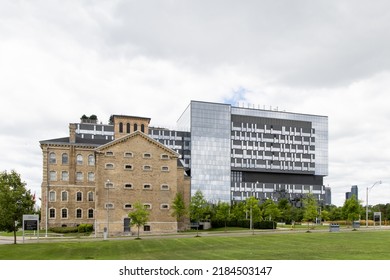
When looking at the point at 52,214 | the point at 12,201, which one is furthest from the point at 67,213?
the point at 12,201

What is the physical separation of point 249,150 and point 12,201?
334ft

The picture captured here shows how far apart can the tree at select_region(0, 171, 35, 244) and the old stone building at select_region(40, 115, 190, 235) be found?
613 inches

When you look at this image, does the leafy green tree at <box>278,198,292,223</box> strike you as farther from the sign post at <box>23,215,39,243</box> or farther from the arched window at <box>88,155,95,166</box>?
the sign post at <box>23,215,39,243</box>

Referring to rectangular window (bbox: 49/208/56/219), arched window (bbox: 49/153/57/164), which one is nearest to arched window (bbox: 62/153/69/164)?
arched window (bbox: 49/153/57/164)

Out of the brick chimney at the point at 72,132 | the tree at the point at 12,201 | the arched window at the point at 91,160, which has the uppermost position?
the brick chimney at the point at 72,132

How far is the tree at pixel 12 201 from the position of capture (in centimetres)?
4684

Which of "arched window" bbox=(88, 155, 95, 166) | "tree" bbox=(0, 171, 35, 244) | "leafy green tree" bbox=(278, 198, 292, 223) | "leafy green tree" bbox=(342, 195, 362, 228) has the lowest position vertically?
"leafy green tree" bbox=(278, 198, 292, 223)

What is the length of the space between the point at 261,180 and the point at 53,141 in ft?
272

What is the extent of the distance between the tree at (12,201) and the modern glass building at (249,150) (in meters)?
84.2

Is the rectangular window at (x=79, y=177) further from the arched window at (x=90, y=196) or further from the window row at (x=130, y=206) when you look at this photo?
the window row at (x=130, y=206)

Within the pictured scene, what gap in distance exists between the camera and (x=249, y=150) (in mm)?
140625

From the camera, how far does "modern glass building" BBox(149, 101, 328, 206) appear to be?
13250cm

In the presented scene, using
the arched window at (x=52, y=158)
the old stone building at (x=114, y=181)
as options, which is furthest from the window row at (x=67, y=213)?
the arched window at (x=52, y=158)

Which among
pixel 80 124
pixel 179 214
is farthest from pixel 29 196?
pixel 80 124
